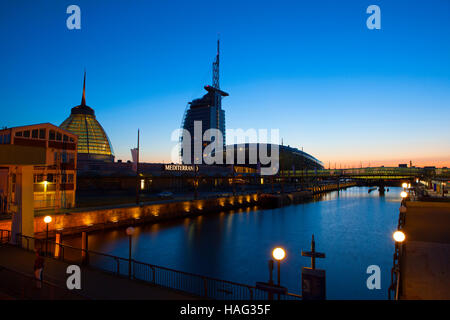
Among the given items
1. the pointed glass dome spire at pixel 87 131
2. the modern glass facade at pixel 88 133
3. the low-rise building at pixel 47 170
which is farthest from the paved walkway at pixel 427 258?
the modern glass facade at pixel 88 133

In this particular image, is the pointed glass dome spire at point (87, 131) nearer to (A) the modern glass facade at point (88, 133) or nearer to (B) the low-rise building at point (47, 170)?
(A) the modern glass facade at point (88, 133)

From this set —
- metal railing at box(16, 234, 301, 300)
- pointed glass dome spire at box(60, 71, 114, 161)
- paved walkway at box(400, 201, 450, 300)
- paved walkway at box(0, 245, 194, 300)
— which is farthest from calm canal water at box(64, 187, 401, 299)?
pointed glass dome spire at box(60, 71, 114, 161)

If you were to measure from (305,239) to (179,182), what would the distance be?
61.0m

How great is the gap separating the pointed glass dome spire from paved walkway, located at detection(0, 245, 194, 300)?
107 meters

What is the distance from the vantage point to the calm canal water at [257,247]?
24.9 metres

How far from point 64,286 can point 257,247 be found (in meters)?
26.6

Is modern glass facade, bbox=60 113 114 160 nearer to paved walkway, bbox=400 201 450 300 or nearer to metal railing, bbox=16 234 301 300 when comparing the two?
metal railing, bbox=16 234 301 300

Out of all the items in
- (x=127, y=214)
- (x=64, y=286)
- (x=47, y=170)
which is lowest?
(x=127, y=214)

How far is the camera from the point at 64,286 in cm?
1255

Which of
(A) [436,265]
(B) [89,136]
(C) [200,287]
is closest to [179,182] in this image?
(B) [89,136]

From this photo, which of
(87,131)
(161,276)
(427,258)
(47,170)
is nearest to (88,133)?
(87,131)

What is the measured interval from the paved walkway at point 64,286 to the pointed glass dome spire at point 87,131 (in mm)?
106762

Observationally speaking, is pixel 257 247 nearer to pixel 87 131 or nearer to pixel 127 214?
pixel 127 214
